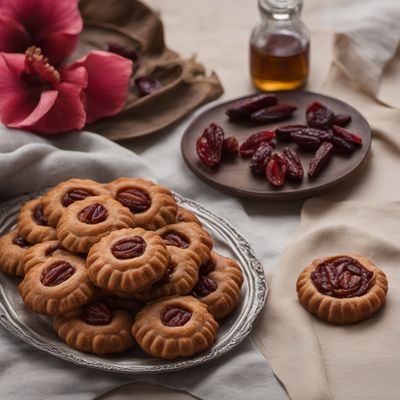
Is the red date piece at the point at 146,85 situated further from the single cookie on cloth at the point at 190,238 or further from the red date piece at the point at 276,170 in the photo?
the single cookie on cloth at the point at 190,238

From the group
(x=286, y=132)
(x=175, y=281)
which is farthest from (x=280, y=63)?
(x=175, y=281)

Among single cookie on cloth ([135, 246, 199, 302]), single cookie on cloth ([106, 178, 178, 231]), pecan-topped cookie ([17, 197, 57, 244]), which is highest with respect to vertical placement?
single cookie on cloth ([135, 246, 199, 302])

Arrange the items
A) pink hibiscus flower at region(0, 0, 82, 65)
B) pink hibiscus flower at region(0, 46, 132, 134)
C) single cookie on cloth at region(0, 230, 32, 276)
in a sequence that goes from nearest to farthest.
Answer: single cookie on cloth at region(0, 230, 32, 276), pink hibiscus flower at region(0, 46, 132, 134), pink hibiscus flower at region(0, 0, 82, 65)

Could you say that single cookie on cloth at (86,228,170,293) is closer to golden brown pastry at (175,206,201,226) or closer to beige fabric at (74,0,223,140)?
golden brown pastry at (175,206,201,226)

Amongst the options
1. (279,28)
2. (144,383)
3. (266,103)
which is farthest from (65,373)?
(279,28)

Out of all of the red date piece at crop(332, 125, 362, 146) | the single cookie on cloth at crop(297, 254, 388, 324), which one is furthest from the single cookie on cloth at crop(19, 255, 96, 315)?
the red date piece at crop(332, 125, 362, 146)

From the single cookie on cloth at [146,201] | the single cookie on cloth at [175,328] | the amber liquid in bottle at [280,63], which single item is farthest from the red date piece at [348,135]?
the single cookie on cloth at [175,328]
